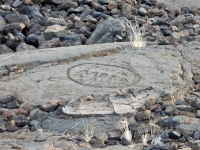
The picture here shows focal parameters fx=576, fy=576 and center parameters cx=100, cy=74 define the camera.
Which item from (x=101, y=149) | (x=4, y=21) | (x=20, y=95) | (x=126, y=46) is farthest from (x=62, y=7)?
(x=101, y=149)

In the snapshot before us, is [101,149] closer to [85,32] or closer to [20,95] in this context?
[20,95]

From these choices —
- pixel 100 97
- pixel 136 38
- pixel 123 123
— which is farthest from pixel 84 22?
pixel 123 123

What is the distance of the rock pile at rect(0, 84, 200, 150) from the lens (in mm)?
4230

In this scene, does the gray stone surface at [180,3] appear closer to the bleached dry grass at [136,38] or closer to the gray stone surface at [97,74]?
the bleached dry grass at [136,38]

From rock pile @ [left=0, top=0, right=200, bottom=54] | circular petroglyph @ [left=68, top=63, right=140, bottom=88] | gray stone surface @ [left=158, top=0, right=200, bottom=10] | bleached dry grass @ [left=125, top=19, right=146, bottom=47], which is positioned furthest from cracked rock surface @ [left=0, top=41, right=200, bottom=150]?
gray stone surface @ [left=158, top=0, right=200, bottom=10]

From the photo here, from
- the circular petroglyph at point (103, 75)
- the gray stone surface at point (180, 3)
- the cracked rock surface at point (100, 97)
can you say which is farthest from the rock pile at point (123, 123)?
the gray stone surface at point (180, 3)

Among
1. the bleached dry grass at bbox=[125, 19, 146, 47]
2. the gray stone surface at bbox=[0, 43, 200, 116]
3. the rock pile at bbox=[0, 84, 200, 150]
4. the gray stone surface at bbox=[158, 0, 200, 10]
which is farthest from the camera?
the gray stone surface at bbox=[158, 0, 200, 10]

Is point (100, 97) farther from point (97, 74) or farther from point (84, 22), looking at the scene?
point (84, 22)

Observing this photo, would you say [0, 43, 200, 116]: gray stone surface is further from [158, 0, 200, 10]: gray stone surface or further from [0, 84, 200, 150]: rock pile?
[158, 0, 200, 10]: gray stone surface

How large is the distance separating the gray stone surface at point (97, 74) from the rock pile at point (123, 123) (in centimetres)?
9

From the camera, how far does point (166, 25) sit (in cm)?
808

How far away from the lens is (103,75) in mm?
5605

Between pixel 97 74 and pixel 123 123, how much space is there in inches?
47.4

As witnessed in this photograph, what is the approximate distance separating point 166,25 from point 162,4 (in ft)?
4.90
